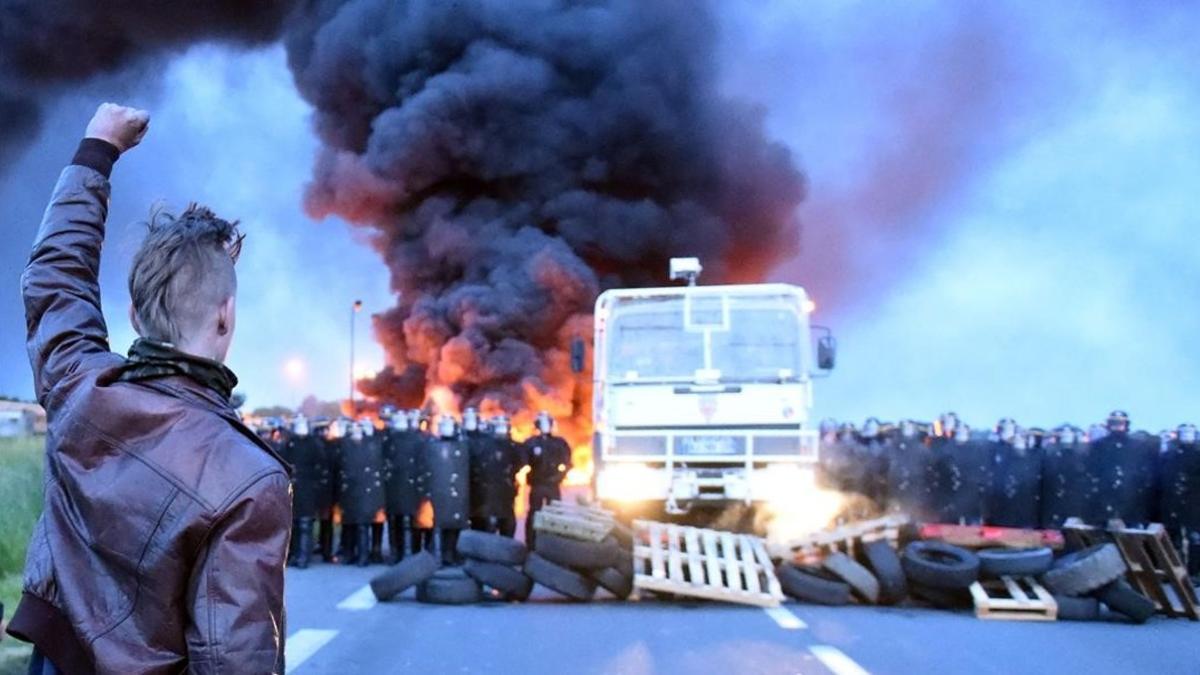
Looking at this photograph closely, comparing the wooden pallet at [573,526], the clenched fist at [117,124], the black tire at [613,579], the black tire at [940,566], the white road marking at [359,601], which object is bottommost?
the white road marking at [359,601]

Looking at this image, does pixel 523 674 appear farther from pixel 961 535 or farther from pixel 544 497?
pixel 961 535

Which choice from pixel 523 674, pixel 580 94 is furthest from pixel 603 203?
pixel 523 674

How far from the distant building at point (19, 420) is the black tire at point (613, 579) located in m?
4.72

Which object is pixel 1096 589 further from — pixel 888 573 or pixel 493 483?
pixel 493 483

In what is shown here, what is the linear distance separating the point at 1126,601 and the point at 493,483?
6.96 m

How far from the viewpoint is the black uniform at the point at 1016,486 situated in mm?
14469

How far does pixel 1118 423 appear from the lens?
13.8 metres

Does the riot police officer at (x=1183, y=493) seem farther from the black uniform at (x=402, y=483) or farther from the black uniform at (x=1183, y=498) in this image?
the black uniform at (x=402, y=483)

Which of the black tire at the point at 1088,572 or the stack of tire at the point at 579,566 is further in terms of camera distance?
the stack of tire at the point at 579,566

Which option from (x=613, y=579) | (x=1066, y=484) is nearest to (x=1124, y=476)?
(x=1066, y=484)

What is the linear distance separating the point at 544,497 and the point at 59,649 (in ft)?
40.5

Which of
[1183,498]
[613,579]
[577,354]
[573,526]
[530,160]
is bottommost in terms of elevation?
[613,579]

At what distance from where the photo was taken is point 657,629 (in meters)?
8.32

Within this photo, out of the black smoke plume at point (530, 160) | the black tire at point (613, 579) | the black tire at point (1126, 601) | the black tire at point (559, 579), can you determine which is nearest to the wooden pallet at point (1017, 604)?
the black tire at point (1126, 601)
